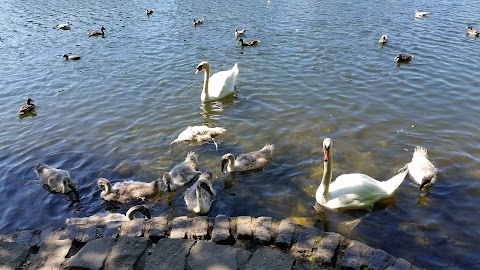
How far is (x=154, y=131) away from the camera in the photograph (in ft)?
41.3

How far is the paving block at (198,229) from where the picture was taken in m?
6.65

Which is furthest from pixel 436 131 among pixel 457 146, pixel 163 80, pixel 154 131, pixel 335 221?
pixel 163 80

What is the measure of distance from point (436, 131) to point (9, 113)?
14.3 m

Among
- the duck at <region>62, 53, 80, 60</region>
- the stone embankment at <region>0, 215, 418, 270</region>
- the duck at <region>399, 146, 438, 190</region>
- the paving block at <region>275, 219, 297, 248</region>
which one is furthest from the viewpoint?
the duck at <region>62, 53, 80, 60</region>

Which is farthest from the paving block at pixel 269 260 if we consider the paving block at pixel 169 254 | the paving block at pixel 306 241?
the paving block at pixel 169 254

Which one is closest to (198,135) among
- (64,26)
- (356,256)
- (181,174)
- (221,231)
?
(181,174)

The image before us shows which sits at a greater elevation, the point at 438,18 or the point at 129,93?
the point at 438,18

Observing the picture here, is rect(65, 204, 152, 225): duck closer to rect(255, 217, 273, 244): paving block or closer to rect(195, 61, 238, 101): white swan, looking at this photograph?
rect(255, 217, 273, 244): paving block

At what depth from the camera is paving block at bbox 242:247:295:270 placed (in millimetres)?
5822

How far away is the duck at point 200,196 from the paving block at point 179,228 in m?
1.45

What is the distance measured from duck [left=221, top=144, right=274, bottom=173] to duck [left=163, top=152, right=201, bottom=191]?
744 millimetres

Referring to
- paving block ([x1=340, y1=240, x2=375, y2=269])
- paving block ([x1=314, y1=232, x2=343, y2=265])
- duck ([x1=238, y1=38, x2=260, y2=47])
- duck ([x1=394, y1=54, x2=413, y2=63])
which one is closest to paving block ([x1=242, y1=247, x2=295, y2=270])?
paving block ([x1=314, y1=232, x2=343, y2=265])

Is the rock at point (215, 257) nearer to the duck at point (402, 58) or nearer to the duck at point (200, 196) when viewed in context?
the duck at point (200, 196)

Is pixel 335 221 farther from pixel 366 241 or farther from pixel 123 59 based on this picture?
pixel 123 59
